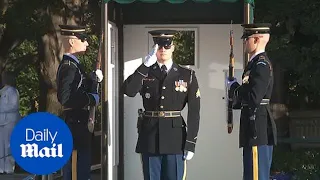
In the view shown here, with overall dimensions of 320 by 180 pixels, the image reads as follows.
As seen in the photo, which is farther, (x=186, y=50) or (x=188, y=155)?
(x=186, y=50)

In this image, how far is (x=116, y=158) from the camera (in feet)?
23.8

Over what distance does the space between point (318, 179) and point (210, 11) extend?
255 centimetres

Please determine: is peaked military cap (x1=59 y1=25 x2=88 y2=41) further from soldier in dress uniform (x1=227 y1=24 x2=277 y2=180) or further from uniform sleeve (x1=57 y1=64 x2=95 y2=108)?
soldier in dress uniform (x1=227 y1=24 x2=277 y2=180)

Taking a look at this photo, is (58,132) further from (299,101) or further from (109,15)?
(299,101)

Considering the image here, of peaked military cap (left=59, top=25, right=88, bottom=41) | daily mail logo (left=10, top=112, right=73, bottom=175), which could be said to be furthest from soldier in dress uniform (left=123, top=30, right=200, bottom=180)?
daily mail logo (left=10, top=112, right=73, bottom=175)

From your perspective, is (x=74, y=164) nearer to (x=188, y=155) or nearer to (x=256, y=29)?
(x=188, y=155)

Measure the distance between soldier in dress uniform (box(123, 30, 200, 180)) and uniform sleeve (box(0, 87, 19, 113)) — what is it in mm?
4470

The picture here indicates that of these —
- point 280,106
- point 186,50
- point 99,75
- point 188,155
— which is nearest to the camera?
point 188,155

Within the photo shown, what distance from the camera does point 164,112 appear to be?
574 cm

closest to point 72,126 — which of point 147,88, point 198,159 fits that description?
point 147,88

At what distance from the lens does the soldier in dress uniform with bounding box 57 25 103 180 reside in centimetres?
573

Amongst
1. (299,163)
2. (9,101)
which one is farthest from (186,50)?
(9,101)

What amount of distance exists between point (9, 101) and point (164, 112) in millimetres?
4705

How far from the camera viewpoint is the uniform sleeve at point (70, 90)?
5703 millimetres
